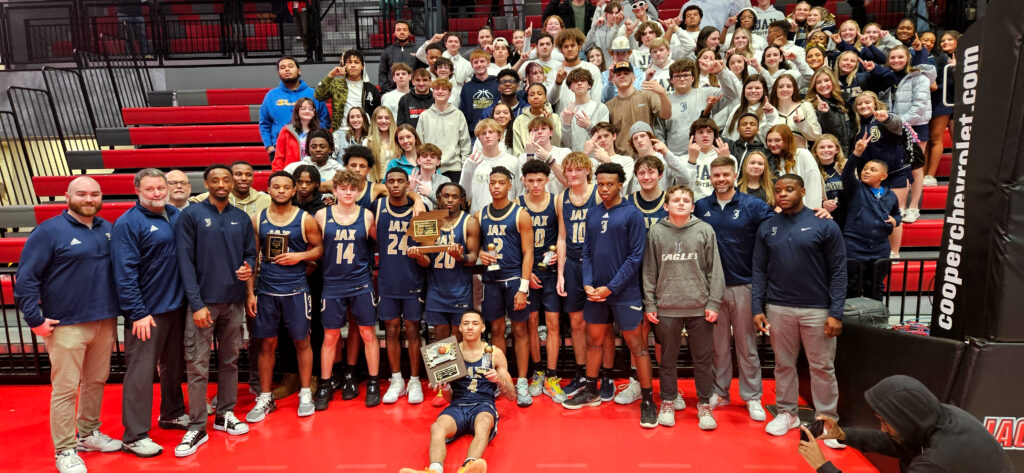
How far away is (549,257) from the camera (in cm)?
558

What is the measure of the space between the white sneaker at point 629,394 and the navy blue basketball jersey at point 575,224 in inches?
52.5

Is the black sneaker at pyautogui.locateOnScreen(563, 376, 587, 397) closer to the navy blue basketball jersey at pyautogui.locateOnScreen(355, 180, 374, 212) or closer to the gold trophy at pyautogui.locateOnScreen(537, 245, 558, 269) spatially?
the gold trophy at pyautogui.locateOnScreen(537, 245, 558, 269)

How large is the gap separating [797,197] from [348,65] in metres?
5.59

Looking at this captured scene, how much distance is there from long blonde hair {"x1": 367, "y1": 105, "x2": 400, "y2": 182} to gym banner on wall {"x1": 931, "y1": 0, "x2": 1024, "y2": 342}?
486 centimetres

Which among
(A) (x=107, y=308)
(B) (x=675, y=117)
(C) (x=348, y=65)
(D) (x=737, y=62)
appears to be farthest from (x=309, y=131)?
(D) (x=737, y=62)

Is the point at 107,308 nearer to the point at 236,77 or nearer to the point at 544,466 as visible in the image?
the point at 544,466

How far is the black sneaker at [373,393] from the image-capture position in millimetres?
5754

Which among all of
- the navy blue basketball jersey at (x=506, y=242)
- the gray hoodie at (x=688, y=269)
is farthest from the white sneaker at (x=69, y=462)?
the gray hoodie at (x=688, y=269)

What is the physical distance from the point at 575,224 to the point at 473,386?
1650 mm

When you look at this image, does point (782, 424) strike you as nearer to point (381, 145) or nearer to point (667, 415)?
point (667, 415)

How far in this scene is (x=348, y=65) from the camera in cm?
791

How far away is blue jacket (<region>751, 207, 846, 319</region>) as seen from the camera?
476 centimetres

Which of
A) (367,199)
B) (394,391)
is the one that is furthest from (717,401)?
(367,199)

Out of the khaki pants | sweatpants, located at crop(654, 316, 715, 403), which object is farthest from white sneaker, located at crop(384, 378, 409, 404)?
sweatpants, located at crop(654, 316, 715, 403)
